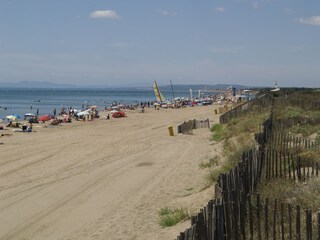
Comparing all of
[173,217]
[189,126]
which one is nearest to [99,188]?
[173,217]

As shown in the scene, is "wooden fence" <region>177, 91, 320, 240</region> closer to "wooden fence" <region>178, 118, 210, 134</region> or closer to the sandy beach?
the sandy beach

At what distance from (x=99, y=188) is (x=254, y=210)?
803cm

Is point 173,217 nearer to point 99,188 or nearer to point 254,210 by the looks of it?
point 254,210

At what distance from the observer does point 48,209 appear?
1252 cm

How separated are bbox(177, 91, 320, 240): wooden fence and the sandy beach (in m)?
1.49

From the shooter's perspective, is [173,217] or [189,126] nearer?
[173,217]

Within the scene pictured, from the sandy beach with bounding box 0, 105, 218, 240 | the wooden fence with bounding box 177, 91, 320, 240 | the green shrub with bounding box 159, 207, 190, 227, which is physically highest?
the wooden fence with bounding box 177, 91, 320, 240

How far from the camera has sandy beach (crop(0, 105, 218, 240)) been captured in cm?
1042

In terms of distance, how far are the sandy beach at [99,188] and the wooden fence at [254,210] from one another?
149 centimetres

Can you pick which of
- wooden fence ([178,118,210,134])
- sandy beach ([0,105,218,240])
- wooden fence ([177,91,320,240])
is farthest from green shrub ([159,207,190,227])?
wooden fence ([178,118,210,134])

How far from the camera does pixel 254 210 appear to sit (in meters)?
7.50

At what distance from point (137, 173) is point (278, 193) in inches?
362

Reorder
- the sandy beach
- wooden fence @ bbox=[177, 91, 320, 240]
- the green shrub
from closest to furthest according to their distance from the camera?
wooden fence @ bbox=[177, 91, 320, 240], the green shrub, the sandy beach

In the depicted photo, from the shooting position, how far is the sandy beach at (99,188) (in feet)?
34.2
